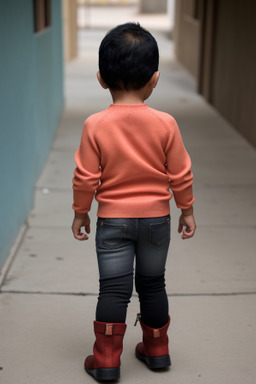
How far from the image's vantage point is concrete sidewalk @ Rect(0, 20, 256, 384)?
3096mm

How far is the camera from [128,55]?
8.36ft

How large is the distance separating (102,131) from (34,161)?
364cm

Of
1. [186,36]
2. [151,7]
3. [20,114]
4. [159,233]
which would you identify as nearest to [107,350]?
[159,233]

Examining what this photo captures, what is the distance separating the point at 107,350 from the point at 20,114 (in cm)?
291

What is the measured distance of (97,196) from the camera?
109 inches

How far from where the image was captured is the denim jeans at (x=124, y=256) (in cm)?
274

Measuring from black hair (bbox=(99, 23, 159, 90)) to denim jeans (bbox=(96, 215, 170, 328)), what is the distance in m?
0.61

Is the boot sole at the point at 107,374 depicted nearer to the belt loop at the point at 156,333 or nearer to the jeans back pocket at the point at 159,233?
the belt loop at the point at 156,333

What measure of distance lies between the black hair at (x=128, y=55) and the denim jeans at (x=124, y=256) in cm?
61

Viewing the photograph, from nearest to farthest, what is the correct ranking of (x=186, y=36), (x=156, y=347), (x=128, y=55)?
(x=128, y=55), (x=156, y=347), (x=186, y=36)

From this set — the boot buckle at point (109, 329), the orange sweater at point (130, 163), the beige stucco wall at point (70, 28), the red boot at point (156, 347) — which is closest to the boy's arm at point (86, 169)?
the orange sweater at point (130, 163)

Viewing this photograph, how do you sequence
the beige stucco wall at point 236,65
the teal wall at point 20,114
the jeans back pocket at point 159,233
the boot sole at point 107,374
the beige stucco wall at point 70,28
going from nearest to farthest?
1. the jeans back pocket at point 159,233
2. the boot sole at point 107,374
3. the teal wall at point 20,114
4. the beige stucco wall at point 236,65
5. the beige stucco wall at point 70,28

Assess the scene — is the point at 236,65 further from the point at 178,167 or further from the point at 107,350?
the point at 107,350

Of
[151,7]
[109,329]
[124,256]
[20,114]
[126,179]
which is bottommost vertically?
[151,7]
